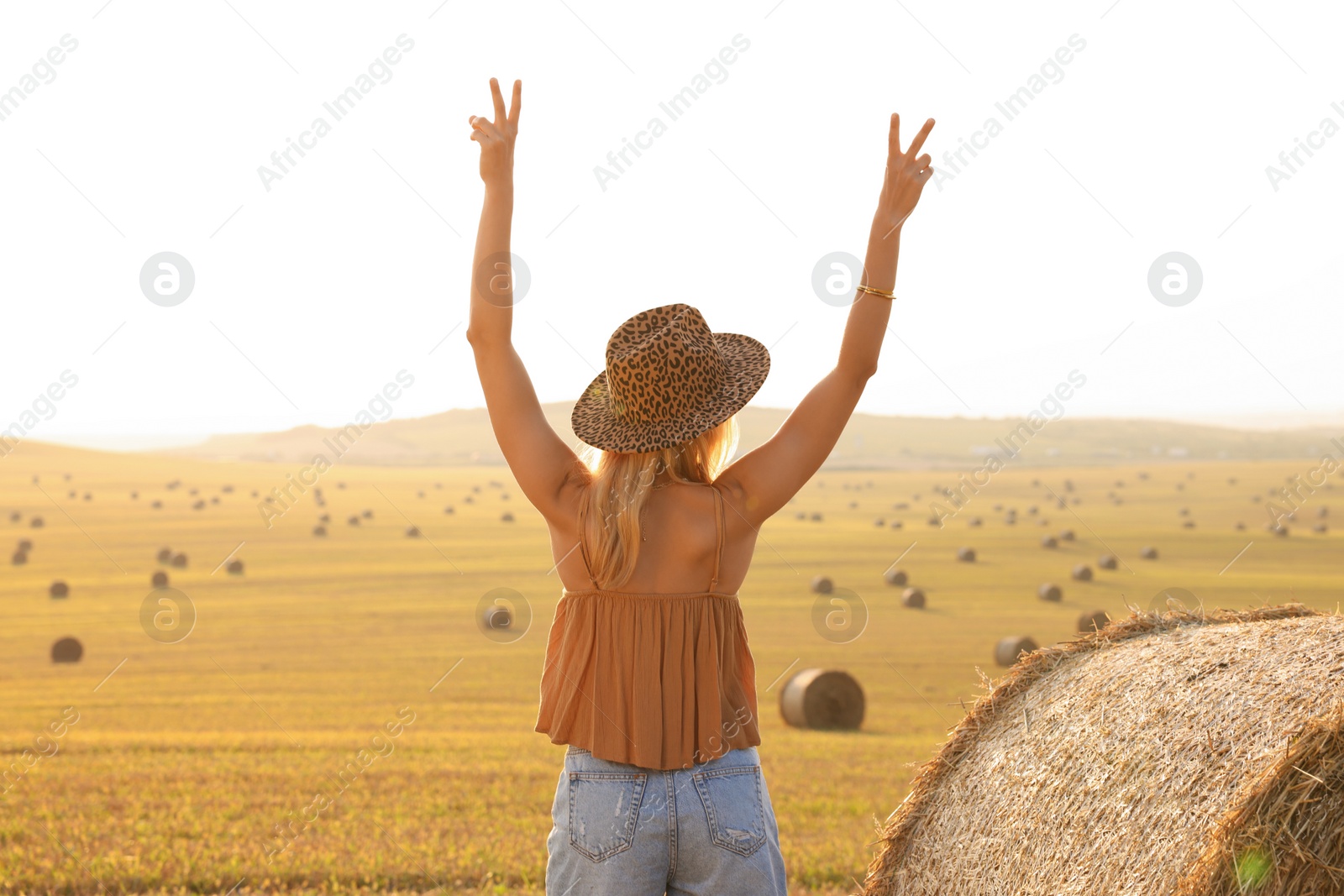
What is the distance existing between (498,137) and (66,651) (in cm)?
2694

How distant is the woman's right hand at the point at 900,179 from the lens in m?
3.58

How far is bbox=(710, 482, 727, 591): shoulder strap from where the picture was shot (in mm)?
3133

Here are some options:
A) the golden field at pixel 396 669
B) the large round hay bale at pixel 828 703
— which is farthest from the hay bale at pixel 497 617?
the large round hay bale at pixel 828 703

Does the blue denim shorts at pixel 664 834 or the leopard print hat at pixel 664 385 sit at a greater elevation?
the leopard print hat at pixel 664 385

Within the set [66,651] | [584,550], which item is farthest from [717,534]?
[66,651]

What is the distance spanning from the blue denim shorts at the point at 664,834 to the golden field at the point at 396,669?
2.50 meters

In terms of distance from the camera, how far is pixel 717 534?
3.13m

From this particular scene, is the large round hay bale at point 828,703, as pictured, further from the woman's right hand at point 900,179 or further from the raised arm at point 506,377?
the raised arm at point 506,377

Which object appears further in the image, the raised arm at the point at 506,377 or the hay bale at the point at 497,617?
the hay bale at the point at 497,617

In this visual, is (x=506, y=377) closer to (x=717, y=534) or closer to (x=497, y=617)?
(x=717, y=534)

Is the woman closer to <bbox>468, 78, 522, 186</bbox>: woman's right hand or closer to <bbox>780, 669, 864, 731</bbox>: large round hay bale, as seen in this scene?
<bbox>468, 78, 522, 186</bbox>: woman's right hand

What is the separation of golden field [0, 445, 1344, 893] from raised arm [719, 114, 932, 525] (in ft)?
8.43

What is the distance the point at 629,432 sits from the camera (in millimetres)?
3314

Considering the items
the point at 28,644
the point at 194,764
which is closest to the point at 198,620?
the point at 28,644
